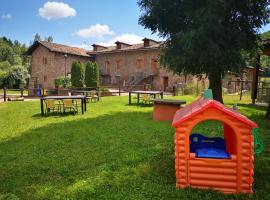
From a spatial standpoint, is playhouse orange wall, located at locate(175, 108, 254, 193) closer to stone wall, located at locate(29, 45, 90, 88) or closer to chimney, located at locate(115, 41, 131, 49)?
stone wall, located at locate(29, 45, 90, 88)

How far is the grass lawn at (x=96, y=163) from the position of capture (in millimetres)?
4359

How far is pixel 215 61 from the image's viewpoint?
39.2 ft

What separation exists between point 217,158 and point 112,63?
125ft

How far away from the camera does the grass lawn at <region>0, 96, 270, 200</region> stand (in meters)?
4.36

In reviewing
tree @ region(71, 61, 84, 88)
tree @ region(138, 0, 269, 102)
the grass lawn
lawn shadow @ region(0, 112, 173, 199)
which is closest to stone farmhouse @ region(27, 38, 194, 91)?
tree @ region(71, 61, 84, 88)

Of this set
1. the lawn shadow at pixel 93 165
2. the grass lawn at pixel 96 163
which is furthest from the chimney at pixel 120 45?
the lawn shadow at pixel 93 165

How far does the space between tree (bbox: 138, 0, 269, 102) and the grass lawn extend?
12.5ft

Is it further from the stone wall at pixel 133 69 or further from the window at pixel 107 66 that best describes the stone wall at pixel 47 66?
the stone wall at pixel 133 69

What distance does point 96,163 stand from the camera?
579cm

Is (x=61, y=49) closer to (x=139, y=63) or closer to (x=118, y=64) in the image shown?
(x=118, y=64)

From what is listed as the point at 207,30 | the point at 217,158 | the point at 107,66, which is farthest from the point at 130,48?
the point at 217,158

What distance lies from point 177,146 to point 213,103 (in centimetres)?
90

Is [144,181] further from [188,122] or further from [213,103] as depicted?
[213,103]

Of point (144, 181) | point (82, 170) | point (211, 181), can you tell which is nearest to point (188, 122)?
point (211, 181)
